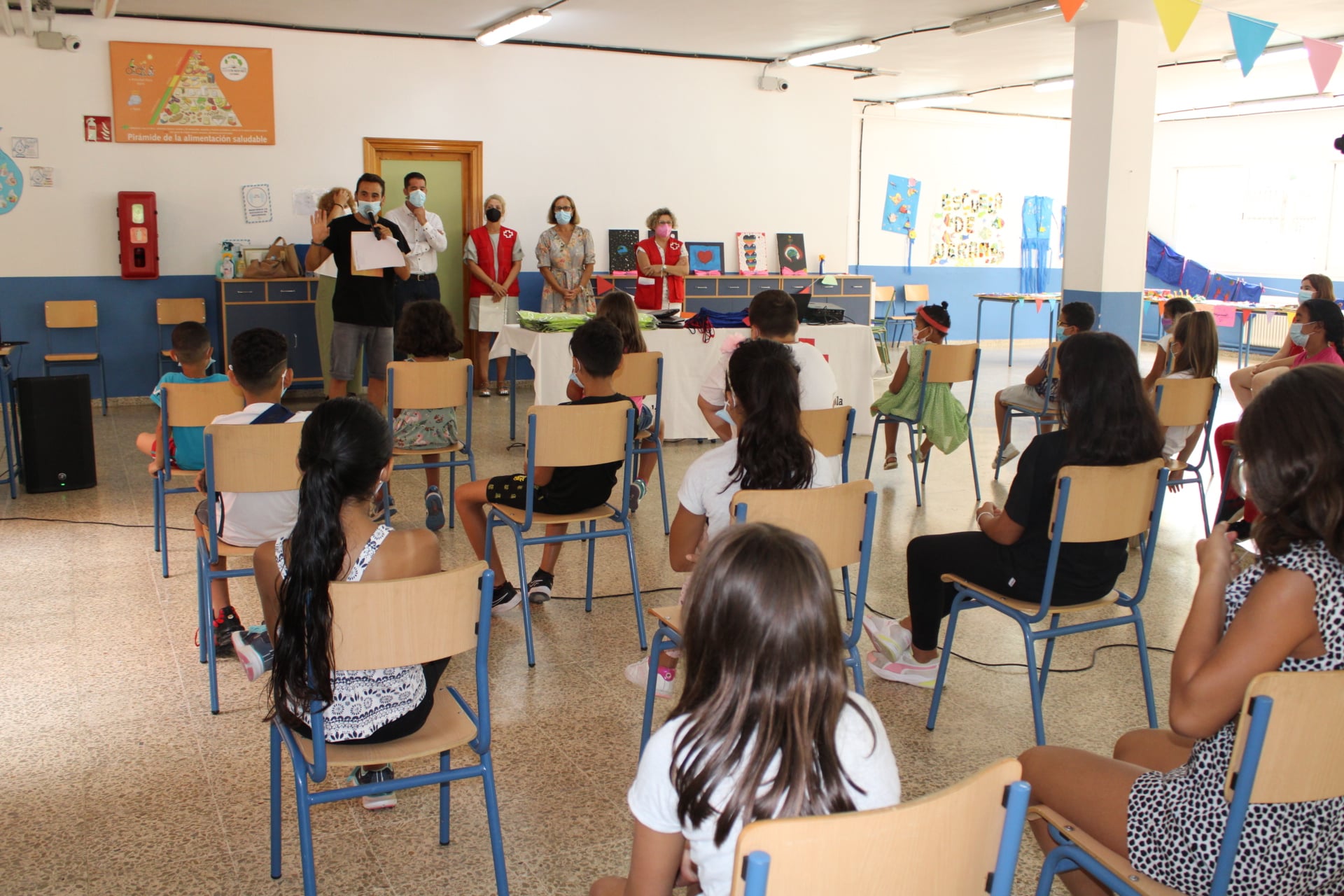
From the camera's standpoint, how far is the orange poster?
8.00m

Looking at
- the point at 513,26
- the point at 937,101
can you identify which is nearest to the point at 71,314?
the point at 513,26

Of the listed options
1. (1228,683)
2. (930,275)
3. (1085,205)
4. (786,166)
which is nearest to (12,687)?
(1228,683)

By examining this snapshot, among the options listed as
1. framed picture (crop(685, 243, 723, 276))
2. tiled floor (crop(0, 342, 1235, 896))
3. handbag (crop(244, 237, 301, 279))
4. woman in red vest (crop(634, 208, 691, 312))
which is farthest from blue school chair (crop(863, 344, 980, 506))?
handbag (crop(244, 237, 301, 279))

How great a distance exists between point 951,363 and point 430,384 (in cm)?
261

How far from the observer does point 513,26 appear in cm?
819

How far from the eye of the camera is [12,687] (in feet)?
10.2

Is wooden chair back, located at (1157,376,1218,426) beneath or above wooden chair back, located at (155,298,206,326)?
beneath

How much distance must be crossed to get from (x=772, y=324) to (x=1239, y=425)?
2.82m

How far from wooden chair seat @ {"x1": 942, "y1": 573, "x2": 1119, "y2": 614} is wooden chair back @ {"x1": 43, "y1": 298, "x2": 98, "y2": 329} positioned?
7480 mm

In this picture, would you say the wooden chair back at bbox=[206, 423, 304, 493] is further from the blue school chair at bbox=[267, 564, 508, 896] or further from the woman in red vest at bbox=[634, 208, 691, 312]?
the woman in red vest at bbox=[634, 208, 691, 312]

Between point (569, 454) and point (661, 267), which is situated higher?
point (661, 267)

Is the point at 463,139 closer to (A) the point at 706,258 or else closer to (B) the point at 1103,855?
(A) the point at 706,258

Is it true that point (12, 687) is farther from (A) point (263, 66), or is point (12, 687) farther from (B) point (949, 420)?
(A) point (263, 66)

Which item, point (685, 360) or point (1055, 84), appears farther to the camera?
point (1055, 84)
